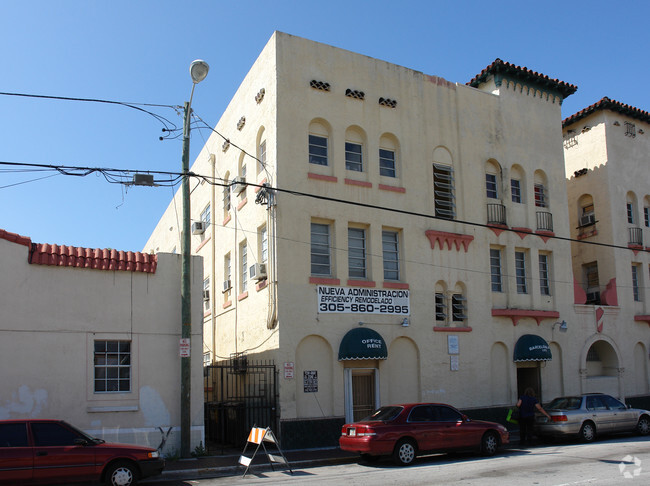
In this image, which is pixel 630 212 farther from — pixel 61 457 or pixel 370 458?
pixel 61 457

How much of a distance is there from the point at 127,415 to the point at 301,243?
6.69 m

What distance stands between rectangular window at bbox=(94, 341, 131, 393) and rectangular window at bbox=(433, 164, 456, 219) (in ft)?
36.4

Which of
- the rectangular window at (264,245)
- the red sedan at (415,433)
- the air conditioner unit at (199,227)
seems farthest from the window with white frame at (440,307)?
the air conditioner unit at (199,227)

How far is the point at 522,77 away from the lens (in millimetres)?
25609

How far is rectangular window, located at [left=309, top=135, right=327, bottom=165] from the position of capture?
2066 cm

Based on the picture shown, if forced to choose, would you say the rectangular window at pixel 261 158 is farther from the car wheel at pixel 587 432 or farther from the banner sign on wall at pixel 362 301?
the car wheel at pixel 587 432

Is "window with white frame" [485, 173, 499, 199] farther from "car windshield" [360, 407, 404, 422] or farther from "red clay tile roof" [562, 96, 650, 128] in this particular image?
"car windshield" [360, 407, 404, 422]

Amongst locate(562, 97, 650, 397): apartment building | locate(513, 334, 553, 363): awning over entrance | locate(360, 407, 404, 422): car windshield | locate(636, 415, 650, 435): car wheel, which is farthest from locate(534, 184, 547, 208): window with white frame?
locate(360, 407, 404, 422): car windshield

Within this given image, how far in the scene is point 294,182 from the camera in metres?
19.8

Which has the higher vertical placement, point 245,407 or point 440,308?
point 440,308

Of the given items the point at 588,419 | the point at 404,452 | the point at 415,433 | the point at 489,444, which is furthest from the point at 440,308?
the point at 404,452

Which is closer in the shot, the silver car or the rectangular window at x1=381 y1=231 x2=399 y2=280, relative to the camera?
the silver car

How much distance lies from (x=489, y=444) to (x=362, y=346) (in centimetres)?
451

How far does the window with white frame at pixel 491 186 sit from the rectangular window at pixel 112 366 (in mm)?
13696
